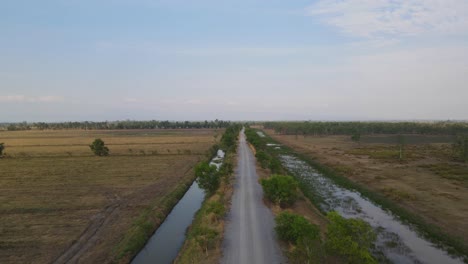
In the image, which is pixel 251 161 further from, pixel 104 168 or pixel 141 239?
pixel 141 239

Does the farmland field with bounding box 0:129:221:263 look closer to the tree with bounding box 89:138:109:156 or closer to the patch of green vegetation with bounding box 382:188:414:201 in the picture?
the tree with bounding box 89:138:109:156

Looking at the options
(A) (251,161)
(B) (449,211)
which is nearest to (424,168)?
(B) (449,211)

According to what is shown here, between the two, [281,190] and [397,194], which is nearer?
[281,190]

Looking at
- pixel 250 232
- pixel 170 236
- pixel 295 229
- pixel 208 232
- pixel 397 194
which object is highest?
pixel 295 229

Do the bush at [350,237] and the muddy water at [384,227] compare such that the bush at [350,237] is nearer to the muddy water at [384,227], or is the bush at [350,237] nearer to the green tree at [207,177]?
the muddy water at [384,227]

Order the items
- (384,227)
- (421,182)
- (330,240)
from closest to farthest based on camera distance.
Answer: (330,240)
(384,227)
(421,182)

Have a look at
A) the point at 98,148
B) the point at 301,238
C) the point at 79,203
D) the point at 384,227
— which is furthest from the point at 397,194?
the point at 98,148

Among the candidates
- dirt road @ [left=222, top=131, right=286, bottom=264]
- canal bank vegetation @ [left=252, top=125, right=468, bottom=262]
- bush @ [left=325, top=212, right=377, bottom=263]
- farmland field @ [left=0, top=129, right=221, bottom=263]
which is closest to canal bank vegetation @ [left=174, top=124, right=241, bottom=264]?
dirt road @ [left=222, top=131, right=286, bottom=264]

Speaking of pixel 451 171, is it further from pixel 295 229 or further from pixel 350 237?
pixel 350 237
